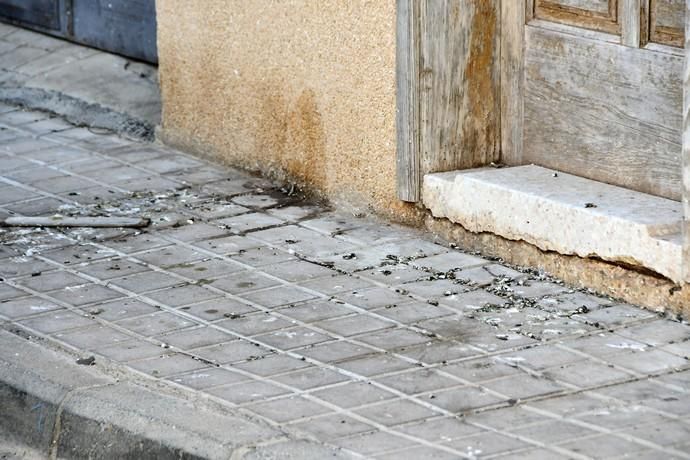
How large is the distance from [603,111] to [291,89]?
1.51 m

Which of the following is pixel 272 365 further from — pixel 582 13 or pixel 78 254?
pixel 582 13

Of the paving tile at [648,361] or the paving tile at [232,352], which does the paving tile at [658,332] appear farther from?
the paving tile at [232,352]

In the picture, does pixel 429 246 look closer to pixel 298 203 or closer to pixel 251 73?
pixel 298 203

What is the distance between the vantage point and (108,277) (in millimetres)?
5391

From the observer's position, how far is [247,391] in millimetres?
4340

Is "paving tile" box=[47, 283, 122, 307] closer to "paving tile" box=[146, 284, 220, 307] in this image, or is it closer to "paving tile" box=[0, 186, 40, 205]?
"paving tile" box=[146, 284, 220, 307]

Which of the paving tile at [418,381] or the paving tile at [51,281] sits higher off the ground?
the paving tile at [51,281]

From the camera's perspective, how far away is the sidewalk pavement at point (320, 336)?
4.05 meters

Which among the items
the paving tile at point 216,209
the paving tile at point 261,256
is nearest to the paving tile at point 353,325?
the paving tile at point 261,256

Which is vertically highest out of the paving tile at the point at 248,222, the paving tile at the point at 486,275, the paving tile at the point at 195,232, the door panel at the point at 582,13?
the door panel at the point at 582,13

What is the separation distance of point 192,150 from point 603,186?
7.64 feet

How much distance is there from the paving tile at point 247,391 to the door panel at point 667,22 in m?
1.84

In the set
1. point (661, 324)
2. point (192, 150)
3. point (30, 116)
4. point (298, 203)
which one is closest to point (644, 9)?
point (661, 324)

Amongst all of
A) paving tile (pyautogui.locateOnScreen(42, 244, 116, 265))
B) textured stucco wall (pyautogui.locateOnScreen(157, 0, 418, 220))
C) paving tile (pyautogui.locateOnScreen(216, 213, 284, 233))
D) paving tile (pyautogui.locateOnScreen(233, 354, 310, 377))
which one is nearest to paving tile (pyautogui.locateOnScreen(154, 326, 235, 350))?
paving tile (pyautogui.locateOnScreen(233, 354, 310, 377))
